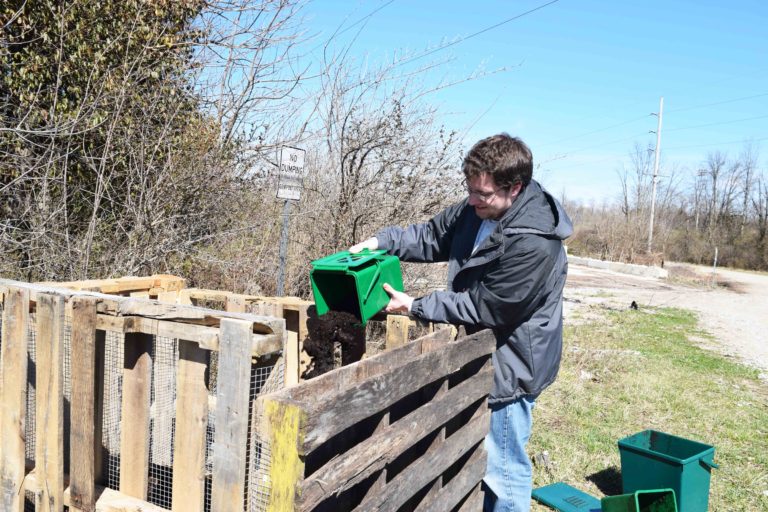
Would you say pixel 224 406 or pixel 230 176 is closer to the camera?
pixel 224 406

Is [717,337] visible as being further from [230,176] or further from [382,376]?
[382,376]

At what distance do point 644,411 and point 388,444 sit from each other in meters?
5.05

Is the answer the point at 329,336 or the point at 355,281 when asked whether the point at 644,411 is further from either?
the point at 355,281

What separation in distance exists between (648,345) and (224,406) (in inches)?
367

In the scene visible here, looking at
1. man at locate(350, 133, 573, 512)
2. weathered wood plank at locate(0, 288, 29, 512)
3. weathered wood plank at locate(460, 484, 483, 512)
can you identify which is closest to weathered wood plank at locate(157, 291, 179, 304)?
weathered wood plank at locate(0, 288, 29, 512)

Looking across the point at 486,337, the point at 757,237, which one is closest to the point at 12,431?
the point at 486,337

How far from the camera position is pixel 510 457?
3.03 meters

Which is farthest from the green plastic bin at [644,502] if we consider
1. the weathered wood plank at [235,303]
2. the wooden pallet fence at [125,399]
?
the weathered wood plank at [235,303]

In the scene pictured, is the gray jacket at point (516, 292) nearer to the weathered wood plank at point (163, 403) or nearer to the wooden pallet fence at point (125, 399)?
the wooden pallet fence at point (125, 399)

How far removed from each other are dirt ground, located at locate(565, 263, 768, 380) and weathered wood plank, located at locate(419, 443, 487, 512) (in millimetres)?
7154

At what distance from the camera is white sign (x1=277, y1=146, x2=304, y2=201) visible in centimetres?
572

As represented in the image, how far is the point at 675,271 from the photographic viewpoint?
3016 cm

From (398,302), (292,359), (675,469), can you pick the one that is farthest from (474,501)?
(675,469)

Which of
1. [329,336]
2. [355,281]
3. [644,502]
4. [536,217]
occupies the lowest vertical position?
[644,502]
